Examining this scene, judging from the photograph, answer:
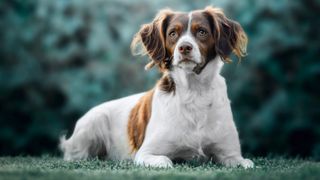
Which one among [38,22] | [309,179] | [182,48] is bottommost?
[309,179]

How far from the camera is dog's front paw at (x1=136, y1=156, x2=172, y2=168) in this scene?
469 centimetres

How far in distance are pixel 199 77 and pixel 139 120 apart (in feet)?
2.46

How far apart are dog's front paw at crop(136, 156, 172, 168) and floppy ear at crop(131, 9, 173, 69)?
2.35 feet

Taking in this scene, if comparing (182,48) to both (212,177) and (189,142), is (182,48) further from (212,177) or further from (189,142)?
(212,177)

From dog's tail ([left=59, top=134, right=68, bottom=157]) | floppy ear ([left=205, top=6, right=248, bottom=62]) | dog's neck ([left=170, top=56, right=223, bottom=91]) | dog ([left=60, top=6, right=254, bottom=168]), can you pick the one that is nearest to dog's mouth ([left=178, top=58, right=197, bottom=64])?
dog ([left=60, top=6, right=254, bottom=168])

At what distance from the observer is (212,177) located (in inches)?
152

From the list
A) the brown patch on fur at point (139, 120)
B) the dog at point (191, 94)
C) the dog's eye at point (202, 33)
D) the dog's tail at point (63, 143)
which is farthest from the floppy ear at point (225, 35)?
the dog's tail at point (63, 143)

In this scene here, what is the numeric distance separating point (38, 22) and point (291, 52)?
2.90 meters

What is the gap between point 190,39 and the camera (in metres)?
4.67

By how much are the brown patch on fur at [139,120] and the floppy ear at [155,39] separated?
1.15 feet

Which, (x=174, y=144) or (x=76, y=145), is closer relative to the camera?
(x=174, y=144)

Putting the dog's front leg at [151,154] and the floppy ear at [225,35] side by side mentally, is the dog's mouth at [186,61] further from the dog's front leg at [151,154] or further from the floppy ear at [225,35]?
the dog's front leg at [151,154]

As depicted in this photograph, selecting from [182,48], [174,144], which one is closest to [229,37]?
[182,48]

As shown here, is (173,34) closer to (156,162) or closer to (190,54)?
(190,54)
